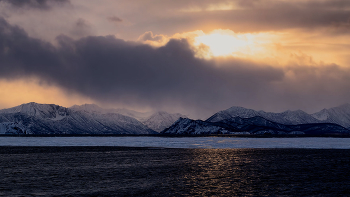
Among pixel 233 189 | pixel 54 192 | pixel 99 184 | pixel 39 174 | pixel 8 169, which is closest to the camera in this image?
pixel 54 192

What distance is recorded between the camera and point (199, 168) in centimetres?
5072

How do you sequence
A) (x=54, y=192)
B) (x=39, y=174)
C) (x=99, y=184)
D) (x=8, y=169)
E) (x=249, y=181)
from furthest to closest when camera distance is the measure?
(x=8, y=169), (x=39, y=174), (x=249, y=181), (x=99, y=184), (x=54, y=192)

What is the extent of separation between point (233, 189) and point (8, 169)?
109ft

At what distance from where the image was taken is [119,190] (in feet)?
104

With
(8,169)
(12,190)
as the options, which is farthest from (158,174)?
(8,169)

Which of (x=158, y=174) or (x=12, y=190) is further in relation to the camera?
(x=158, y=174)

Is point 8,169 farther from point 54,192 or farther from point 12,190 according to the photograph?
point 54,192

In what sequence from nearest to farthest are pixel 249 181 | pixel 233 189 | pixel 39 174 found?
pixel 233 189, pixel 249 181, pixel 39 174

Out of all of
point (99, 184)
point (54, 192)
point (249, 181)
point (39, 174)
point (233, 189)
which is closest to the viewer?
point (54, 192)

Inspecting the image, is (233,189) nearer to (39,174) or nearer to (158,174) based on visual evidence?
(158,174)

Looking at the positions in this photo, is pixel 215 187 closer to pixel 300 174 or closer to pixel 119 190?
pixel 119 190

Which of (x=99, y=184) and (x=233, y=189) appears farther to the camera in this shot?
(x=99, y=184)

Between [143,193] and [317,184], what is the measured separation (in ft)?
61.8

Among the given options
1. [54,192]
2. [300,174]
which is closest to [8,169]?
[54,192]
